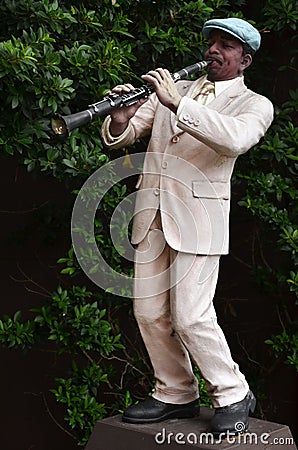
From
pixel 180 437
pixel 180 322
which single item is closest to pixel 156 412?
pixel 180 437

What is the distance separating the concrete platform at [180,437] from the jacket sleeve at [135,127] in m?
1.16

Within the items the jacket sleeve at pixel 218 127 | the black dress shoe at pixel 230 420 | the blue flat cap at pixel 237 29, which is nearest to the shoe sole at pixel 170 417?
the black dress shoe at pixel 230 420

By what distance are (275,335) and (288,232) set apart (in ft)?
2.52

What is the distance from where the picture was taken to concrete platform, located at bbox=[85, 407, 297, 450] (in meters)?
3.74

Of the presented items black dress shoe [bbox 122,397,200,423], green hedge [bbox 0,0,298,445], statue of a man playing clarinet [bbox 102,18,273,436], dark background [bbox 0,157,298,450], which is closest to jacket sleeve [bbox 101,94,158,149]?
statue of a man playing clarinet [bbox 102,18,273,436]

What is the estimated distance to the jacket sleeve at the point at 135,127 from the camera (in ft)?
13.0

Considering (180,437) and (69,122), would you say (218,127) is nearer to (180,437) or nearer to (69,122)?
(69,122)

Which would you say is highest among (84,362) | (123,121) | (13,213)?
(123,121)

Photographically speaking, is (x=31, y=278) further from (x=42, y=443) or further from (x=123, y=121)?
(x=123, y=121)

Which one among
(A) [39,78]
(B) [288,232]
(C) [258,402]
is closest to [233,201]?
(B) [288,232]

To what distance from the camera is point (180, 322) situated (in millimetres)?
3746

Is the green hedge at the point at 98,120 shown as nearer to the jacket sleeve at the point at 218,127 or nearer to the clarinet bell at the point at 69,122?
the clarinet bell at the point at 69,122

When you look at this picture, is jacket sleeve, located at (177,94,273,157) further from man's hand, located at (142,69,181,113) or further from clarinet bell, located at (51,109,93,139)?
clarinet bell, located at (51,109,93,139)

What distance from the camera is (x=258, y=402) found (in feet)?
18.0
